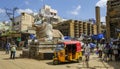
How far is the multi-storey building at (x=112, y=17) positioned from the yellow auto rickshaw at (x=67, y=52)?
6422mm

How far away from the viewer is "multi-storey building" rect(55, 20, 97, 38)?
43.1 meters

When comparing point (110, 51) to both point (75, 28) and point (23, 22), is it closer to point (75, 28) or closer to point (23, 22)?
point (75, 28)

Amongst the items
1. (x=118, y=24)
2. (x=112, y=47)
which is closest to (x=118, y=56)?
(x=112, y=47)

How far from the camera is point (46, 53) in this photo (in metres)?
23.0

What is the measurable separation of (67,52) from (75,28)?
24.2 m

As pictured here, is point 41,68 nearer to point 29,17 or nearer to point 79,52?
point 79,52

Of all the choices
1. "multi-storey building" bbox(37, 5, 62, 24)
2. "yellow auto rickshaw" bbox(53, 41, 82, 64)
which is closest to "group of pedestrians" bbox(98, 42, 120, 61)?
"yellow auto rickshaw" bbox(53, 41, 82, 64)

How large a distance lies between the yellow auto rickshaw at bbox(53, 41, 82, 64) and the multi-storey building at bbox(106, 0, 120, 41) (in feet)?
21.1

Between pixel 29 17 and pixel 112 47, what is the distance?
45.5m

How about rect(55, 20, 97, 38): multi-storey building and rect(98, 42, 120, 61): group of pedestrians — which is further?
rect(55, 20, 97, 38): multi-storey building

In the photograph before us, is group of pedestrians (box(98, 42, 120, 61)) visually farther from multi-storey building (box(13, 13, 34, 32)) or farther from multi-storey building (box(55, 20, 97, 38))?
multi-storey building (box(13, 13, 34, 32))

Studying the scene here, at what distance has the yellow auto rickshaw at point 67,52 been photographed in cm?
1958

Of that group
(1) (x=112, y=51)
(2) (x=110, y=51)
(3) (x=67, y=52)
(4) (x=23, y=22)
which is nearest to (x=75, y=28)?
(4) (x=23, y=22)

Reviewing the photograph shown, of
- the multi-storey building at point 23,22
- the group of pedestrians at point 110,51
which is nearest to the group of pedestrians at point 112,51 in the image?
the group of pedestrians at point 110,51
